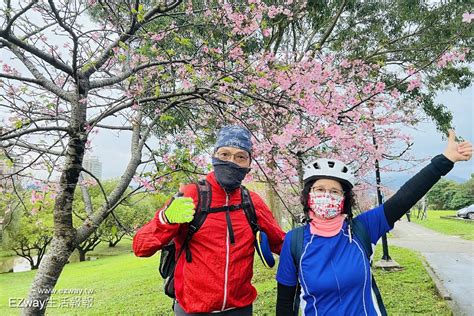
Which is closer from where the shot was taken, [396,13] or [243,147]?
[243,147]

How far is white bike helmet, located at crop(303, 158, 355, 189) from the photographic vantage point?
2141mm

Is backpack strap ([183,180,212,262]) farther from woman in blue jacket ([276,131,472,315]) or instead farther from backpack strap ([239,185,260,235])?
woman in blue jacket ([276,131,472,315])

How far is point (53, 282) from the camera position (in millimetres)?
3000

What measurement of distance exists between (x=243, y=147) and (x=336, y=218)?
728 millimetres

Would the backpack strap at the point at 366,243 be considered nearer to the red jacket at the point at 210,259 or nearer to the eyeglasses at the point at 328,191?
the eyeglasses at the point at 328,191

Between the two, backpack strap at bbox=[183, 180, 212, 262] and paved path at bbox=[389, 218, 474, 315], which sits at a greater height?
backpack strap at bbox=[183, 180, 212, 262]

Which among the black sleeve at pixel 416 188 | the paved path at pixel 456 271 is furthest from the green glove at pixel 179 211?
the paved path at pixel 456 271

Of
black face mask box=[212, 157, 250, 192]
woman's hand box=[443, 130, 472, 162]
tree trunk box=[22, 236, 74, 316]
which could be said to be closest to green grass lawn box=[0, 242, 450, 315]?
tree trunk box=[22, 236, 74, 316]

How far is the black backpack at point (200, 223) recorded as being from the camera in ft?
6.92

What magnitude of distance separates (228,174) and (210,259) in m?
0.53

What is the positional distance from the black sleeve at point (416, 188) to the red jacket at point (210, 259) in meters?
0.86

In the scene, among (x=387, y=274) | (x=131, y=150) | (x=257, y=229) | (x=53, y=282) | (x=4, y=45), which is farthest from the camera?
(x=387, y=274)

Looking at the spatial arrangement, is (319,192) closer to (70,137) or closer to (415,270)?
(70,137)

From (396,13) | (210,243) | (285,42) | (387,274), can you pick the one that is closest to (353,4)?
(396,13)
